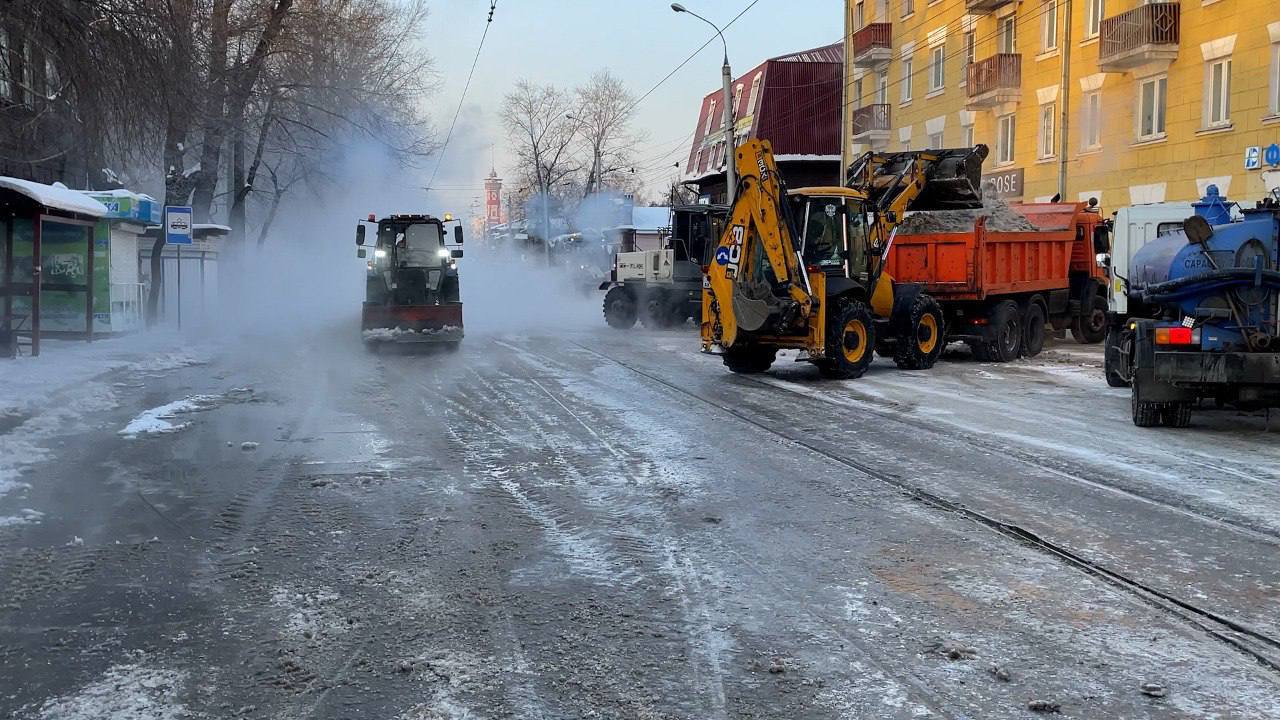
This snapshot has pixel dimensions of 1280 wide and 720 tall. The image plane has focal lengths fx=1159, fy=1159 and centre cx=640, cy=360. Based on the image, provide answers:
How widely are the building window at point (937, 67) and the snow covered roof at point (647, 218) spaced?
83.0 ft

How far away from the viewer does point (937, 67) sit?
38.5 meters

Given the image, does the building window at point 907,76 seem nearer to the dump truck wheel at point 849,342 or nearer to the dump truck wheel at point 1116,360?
the dump truck wheel at point 849,342

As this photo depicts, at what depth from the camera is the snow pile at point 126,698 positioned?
410 cm

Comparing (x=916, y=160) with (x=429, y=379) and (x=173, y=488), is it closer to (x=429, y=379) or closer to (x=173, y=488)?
(x=429, y=379)

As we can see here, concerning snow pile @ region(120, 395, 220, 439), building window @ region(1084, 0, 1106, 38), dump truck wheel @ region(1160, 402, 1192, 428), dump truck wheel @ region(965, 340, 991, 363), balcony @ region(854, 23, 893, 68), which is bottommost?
snow pile @ region(120, 395, 220, 439)

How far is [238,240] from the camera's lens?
40.1 meters

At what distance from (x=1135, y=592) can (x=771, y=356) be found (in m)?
11.8

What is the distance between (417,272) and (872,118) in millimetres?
23935

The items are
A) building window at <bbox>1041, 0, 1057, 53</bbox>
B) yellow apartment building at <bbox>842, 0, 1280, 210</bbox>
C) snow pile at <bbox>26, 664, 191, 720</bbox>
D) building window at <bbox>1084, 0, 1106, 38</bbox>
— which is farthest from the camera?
building window at <bbox>1041, 0, 1057, 53</bbox>

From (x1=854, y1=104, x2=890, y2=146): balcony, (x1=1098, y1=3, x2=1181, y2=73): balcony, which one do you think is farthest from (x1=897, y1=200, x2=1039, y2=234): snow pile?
(x1=854, y1=104, x2=890, y2=146): balcony

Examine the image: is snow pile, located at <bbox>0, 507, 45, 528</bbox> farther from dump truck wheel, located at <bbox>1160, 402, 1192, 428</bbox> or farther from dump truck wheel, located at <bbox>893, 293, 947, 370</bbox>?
dump truck wheel, located at <bbox>893, 293, 947, 370</bbox>

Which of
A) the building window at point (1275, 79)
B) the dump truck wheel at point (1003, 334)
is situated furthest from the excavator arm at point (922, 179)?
the building window at point (1275, 79)

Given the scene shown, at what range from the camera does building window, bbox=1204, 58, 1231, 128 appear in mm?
23938

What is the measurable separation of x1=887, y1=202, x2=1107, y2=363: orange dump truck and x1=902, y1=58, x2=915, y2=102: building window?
20.6 m
